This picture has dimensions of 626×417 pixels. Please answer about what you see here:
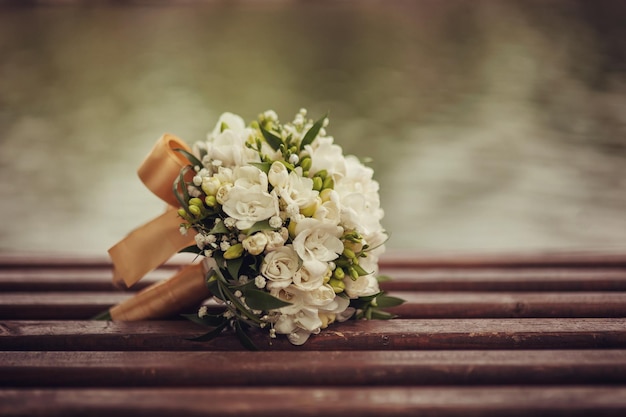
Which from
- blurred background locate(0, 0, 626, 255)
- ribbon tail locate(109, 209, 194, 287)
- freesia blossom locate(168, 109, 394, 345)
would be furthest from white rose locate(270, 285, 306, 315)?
blurred background locate(0, 0, 626, 255)

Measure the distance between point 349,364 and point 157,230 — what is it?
0.58 metres

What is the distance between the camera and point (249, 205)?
46.3 inches

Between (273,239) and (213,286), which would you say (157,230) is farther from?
(273,239)

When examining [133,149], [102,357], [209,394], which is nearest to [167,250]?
[102,357]

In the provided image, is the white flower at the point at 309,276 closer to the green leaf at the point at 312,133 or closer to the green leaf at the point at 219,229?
the green leaf at the point at 219,229

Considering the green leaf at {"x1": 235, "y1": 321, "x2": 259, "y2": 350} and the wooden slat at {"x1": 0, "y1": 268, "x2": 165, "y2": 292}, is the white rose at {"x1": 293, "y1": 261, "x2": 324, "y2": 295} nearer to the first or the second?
the green leaf at {"x1": 235, "y1": 321, "x2": 259, "y2": 350}

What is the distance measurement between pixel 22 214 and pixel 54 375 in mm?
1995

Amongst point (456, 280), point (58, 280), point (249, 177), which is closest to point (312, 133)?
point (249, 177)

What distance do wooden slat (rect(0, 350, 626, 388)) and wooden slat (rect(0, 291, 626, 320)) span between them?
247mm

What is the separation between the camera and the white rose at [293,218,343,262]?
116 centimetres

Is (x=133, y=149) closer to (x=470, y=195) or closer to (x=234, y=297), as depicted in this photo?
(x=470, y=195)

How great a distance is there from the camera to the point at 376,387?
112 cm

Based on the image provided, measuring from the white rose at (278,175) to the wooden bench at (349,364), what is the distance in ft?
1.15

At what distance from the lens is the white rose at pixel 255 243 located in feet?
3.73
